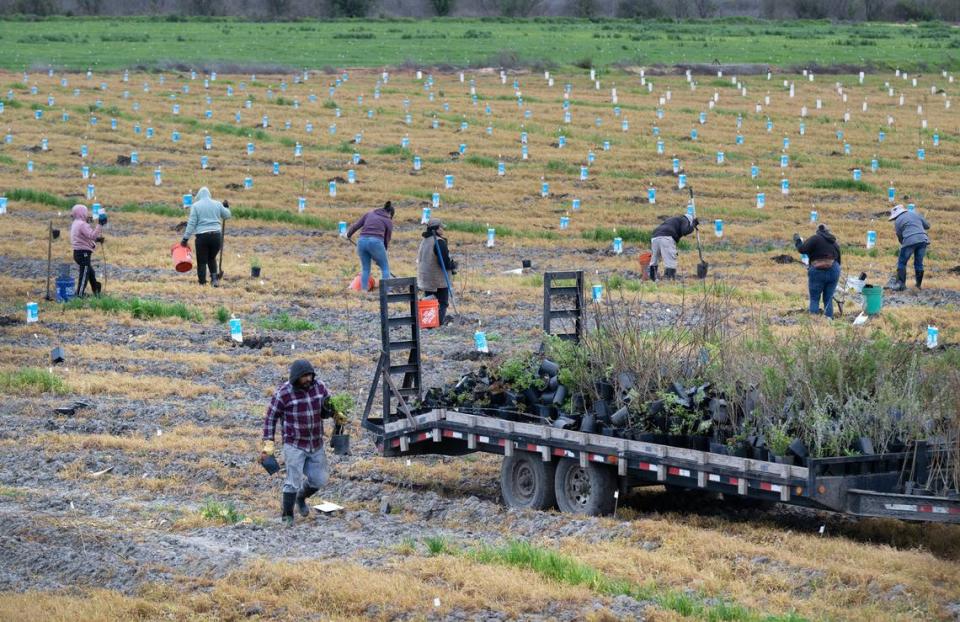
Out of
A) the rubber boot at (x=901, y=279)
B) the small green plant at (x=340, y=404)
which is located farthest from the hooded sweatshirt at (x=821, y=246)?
the small green plant at (x=340, y=404)

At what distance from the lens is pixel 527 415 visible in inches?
493

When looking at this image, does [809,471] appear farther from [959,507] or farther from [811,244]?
[811,244]

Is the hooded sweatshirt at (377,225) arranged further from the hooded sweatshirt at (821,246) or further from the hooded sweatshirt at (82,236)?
the hooded sweatshirt at (821,246)

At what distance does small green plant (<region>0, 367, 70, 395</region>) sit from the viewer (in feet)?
56.3

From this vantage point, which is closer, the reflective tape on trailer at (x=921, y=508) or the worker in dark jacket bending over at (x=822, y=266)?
the reflective tape on trailer at (x=921, y=508)

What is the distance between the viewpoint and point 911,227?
23141mm

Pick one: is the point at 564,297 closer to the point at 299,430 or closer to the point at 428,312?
the point at 299,430

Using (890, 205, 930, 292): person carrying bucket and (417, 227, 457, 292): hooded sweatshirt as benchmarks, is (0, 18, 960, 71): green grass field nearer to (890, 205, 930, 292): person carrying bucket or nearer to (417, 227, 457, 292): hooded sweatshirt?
(890, 205, 930, 292): person carrying bucket

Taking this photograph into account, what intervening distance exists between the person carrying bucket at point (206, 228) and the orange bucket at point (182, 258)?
0.15 metres

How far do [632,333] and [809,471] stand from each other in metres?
2.56

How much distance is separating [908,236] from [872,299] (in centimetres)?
289

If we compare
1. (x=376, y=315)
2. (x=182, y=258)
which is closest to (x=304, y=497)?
(x=376, y=315)

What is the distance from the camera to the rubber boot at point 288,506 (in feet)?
38.6

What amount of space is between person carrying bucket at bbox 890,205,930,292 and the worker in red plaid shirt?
13750 millimetres
